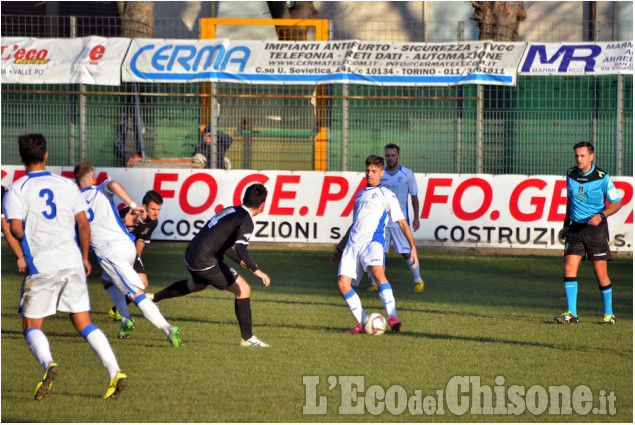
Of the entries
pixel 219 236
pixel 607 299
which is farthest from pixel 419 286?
pixel 219 236

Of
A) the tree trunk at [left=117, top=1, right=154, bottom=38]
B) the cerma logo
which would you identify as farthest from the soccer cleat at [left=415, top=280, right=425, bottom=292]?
the tree trunk at [left=117, top=1, right=154, bottom=38]

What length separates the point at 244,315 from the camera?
29.7ft

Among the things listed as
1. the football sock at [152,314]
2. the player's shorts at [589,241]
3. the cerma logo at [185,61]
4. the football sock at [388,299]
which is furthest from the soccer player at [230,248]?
the cerma logo at [185,61]

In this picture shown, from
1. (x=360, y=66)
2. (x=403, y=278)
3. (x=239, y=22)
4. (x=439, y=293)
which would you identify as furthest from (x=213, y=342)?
(x=239, y=22)

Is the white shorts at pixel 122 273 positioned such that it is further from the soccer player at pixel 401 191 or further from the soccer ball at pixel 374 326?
the soccer player at pixel 401 191

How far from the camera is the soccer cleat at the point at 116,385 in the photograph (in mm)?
6859

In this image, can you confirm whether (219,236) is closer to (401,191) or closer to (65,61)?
(401,191)

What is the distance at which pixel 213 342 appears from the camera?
31.0ft

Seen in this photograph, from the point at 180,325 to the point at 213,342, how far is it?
4.16 feet

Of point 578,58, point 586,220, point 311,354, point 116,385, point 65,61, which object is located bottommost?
point 311,354

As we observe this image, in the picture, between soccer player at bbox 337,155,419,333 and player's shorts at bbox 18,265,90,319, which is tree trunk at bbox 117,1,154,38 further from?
player's shorts at bbox 18,265,90,319

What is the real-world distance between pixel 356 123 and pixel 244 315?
10.7 meters

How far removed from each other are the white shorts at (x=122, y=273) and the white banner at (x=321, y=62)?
10.4 meters

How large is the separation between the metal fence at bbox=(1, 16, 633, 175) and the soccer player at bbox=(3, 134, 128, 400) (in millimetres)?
11784
